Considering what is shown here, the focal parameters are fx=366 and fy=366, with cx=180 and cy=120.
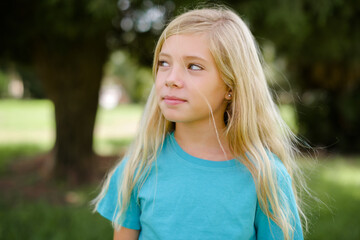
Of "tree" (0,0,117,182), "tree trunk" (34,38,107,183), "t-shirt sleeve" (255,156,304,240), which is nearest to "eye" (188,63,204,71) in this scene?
"t-shirt sleeve" (255,156,304,240)

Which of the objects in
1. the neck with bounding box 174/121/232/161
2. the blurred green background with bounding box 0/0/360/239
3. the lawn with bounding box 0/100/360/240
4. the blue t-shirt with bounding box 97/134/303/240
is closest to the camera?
the blue t-shirt with bounding box 97/134/303/240

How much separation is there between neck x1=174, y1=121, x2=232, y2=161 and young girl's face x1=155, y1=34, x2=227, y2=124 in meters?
0.10

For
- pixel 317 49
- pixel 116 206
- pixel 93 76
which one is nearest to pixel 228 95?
pixel 116 206

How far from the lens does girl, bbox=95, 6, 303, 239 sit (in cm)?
139

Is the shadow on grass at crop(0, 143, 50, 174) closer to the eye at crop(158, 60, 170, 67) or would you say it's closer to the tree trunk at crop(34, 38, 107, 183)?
the tree trunk at crop(34, 38, 107, 183)

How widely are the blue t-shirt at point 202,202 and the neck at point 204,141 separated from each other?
0.12 feet

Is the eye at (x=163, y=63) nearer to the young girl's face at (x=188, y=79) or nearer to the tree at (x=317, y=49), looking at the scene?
the young girl's face at (x=188, y=79)

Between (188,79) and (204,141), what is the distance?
29 centimetres

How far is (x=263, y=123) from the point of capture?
5.18 feet

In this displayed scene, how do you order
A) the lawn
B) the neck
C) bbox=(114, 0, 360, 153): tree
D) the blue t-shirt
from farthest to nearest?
the lawn → bbox=(114, 0, 360, 153): tree → the neck → the blue t-shirt

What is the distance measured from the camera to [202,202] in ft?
4.55

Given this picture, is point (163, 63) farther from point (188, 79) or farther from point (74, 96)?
point (74, 96)

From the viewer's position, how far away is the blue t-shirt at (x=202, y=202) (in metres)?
1.37

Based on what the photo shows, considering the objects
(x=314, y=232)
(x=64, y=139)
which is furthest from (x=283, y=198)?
(x=64, y=139)
